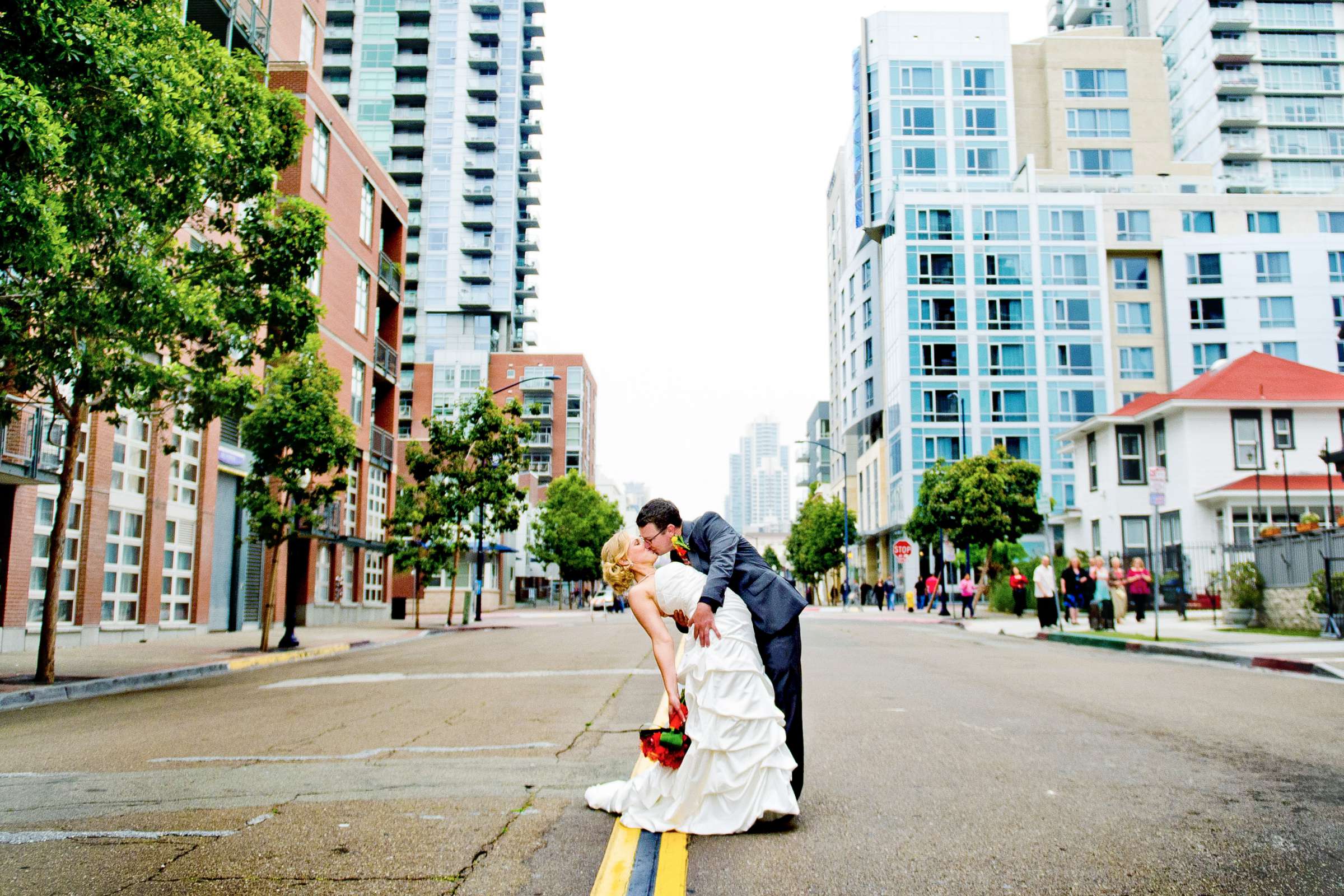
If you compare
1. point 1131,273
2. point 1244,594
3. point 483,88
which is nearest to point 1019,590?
point 1244,594

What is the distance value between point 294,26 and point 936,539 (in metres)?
31.6

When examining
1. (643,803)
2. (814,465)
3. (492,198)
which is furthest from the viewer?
(814,465)

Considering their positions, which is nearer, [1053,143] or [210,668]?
[210,668]

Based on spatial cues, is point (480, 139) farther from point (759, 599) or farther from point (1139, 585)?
point (759, 599)

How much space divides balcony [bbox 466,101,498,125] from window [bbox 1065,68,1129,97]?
1805 inches

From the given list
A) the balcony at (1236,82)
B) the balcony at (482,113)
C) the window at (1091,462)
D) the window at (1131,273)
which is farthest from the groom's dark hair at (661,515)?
the balcony at (1236,82)

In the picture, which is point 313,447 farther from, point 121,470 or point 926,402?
point 926,402

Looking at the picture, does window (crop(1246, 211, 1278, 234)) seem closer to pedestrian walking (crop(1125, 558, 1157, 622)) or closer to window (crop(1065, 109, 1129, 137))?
window (crop(1065, 109, 1129, 137))

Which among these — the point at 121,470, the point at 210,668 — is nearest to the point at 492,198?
the point at 121,470

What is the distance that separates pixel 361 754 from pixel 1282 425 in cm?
3778

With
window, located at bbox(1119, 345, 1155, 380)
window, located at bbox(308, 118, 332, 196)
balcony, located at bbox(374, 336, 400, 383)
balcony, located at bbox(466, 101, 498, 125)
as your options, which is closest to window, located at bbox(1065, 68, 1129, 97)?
window, located at bbox(1119, 345, 1155, 380)

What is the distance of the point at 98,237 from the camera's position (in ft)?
43.1

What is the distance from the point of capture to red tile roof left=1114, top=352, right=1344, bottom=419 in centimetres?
3681

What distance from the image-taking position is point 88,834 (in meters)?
4.98
